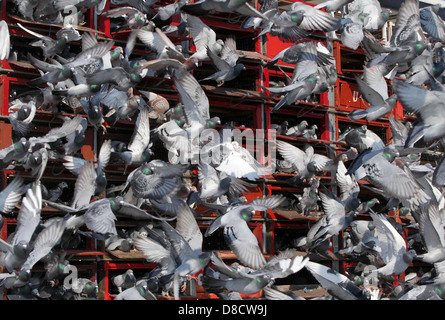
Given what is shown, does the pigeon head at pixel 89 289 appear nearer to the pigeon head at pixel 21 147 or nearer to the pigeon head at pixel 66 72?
the pigeon head at pixel 21 147

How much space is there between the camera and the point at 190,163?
953 cm

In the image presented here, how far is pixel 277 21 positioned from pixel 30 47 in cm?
324

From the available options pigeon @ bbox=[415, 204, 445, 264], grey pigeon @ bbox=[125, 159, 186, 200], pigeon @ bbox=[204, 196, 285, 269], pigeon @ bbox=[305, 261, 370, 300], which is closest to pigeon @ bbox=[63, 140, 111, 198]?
grey pigeon @ bbox=[125, 159, 186, 200]

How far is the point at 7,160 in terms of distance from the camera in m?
8.54

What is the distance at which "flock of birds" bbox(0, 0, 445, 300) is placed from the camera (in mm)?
8484

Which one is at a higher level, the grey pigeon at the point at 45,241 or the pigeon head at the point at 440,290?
the grey pigeon at the point at 45,241

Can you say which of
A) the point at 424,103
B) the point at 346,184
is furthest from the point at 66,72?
the point at 346,184

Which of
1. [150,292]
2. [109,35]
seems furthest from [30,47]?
[150,292]

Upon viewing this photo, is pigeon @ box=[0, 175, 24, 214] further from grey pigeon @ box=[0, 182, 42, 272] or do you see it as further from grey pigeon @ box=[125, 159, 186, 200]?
grey pigeon @ box=[125, 159, 186, 200]

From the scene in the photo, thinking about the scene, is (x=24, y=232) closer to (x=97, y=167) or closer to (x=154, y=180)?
(x=97, y=167)

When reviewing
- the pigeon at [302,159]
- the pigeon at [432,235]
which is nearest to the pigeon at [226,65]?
the pigeon at [302,159]

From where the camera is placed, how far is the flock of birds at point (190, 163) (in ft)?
27.8

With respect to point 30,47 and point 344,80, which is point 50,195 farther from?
point 344,80
